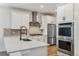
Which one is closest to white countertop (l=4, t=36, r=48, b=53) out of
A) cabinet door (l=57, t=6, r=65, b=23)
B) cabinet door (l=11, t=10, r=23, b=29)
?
cabinet door (l=11, t=10, r=23, b=29)

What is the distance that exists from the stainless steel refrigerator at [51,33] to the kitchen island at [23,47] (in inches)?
→ 3.4

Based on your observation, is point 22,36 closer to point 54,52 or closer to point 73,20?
point 54,52

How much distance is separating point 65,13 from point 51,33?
1.14 ft

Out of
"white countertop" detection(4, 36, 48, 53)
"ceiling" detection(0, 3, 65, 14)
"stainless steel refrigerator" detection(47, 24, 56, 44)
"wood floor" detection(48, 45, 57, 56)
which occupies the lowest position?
"wood floor" detection(48, 45, 57, 56)

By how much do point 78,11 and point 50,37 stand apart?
0.50m

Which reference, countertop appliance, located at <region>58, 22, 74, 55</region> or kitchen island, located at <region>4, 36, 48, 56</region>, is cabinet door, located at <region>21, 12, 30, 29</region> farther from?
countertop appliance, located at <region>58, 22, 74, 55</region>

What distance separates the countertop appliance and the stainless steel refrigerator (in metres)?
0.08

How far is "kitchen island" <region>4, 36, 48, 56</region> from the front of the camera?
1381mm

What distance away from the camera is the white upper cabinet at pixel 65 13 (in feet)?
4.74

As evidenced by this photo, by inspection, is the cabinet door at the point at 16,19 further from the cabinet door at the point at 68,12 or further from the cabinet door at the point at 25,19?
the cabinet door at the point at 68,12

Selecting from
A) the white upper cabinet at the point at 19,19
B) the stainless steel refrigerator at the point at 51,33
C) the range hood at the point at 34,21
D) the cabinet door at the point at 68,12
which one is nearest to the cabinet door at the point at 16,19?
the white upper cabinet at the point at 19,19

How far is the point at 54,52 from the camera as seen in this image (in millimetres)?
1447

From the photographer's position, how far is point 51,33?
1.47m

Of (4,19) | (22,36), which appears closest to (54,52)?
(22,36)
